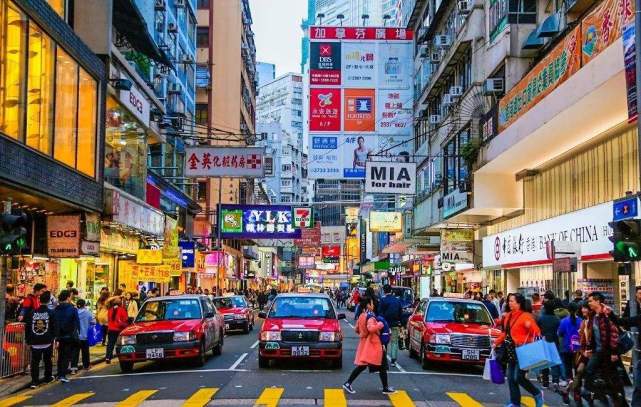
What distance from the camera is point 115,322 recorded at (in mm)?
20328

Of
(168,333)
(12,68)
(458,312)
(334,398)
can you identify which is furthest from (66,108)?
(334,398)

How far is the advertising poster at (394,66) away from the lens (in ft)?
110

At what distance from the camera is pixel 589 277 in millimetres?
23953

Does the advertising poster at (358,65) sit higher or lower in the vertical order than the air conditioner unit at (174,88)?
lower

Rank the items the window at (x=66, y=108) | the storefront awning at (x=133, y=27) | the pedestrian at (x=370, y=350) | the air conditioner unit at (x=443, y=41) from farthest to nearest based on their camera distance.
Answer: the air conditioner unit at (x=443, y=41) → the storefront awning at (x=133, y=27) → the window at (x=66, y=108) → the pedestrian at (x=370, y=350)

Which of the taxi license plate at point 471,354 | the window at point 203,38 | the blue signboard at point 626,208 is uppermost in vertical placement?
the window at point 203,38

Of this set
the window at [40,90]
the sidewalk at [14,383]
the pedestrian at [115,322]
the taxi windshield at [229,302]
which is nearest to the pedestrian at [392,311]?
the pedestrian at [115,322]

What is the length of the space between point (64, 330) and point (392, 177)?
48.8 feet

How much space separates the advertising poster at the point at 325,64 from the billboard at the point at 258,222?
11921mm

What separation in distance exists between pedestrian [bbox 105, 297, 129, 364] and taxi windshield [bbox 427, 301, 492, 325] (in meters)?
7.39

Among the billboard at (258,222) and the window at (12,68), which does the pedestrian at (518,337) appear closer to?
the window at (12,68)

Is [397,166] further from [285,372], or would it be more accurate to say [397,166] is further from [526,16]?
[285,372]

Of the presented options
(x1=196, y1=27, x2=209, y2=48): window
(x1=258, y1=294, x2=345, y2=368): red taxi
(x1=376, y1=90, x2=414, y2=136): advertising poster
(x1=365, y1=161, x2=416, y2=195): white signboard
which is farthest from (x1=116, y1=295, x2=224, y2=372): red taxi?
(x1=196, y1=27, x2=209, y2=48): window

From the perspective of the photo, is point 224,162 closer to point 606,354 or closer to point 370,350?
point 370,350
